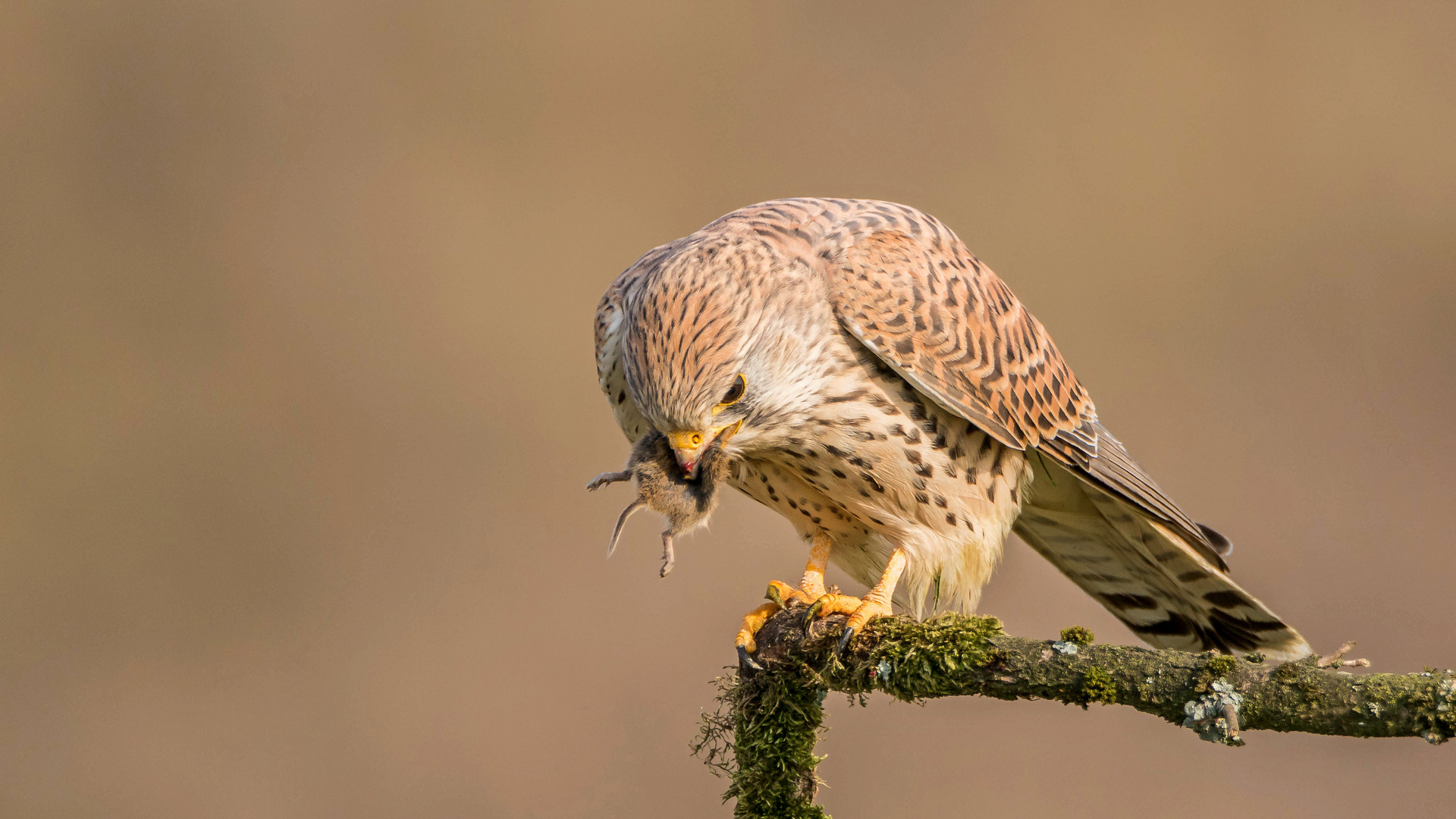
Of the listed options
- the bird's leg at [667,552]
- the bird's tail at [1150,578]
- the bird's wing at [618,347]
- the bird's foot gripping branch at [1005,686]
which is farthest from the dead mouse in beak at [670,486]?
the bird's tail at [1150,578]

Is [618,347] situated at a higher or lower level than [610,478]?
higher

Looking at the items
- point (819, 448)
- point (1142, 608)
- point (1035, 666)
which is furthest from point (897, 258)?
point (1142, 608)

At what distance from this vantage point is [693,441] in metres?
1.54

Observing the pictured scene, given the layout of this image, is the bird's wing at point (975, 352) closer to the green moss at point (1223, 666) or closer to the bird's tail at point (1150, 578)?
the bird's tail at point (1150, 578)

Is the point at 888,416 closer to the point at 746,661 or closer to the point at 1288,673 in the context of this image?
the point at 746,661

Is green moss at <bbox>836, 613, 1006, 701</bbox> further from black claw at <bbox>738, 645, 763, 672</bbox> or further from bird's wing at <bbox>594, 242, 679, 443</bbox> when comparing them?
bird's wing at <bbox>594, 242, 679, 443</bbox>

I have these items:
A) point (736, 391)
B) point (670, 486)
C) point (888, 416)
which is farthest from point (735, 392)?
point (888, 416)

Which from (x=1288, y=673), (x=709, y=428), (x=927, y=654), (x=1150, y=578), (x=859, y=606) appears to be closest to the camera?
(x=1288, y=673)

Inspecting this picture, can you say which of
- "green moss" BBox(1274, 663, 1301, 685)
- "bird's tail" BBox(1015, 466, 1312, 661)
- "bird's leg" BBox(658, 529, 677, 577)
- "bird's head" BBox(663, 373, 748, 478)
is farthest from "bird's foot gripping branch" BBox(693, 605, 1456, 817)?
"bird's tail" BBox(1015, 466, 1312, 661)

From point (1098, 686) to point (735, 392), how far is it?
0.63m

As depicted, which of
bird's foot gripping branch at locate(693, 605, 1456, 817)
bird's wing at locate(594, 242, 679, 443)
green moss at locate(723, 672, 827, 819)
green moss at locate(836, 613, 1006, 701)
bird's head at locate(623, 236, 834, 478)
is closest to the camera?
bird's foot gripping branch at locate(693, 605, 1456, 817)

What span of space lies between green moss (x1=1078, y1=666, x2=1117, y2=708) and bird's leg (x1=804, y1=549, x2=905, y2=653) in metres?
0.41

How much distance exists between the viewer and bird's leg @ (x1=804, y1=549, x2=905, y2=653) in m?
1.59

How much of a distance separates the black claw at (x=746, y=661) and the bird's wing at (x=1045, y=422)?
1.67ft
